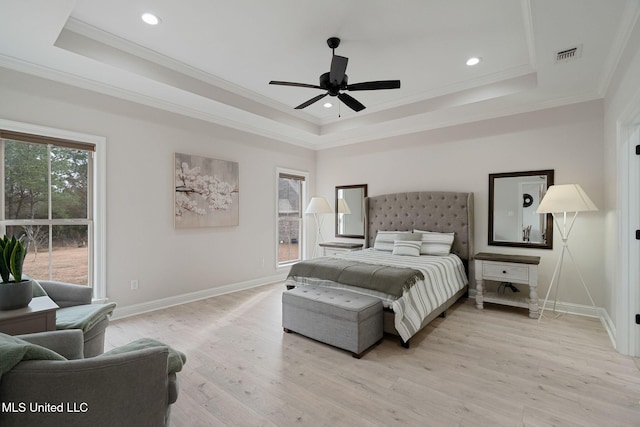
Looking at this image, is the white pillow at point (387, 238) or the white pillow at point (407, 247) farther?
the white pillow at point (387, 238)

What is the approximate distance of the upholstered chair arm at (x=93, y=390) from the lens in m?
0.98

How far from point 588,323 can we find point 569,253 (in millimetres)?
796

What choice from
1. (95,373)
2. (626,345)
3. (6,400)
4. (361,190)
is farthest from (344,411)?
(361,190)

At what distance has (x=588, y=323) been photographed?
3.38m

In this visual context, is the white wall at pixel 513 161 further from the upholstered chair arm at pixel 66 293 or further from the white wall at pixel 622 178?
the upholstered chair arm at pixel 66 293

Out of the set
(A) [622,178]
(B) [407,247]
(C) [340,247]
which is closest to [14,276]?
(B) [407,247]

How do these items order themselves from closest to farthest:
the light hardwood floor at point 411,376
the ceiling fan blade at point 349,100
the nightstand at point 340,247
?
1. the light hardwood floor at point 411,376
2. the ceiling fan blade at point 349,100
3. the nightstand at point 340,247

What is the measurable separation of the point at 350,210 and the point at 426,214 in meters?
1.54

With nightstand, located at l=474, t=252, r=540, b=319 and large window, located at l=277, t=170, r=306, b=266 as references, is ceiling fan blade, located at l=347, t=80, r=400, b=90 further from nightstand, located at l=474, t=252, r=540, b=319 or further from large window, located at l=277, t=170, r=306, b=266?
large window, located at l=277, t=170, r=306, b=266

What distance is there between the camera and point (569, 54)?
9.02 ft

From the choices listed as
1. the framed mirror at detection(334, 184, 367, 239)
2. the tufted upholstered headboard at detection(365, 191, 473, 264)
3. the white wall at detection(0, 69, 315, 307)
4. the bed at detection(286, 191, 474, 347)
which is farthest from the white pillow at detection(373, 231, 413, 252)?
the white wall at detection(0, 69, 315, 307)

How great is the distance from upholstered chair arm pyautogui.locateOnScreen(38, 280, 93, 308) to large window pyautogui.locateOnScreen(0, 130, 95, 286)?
0.94m

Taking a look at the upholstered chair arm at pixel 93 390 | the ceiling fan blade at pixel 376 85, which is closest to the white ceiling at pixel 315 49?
the ceiling fan blade at pixel 376 85

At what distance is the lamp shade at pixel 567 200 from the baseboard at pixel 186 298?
4.20 metres
